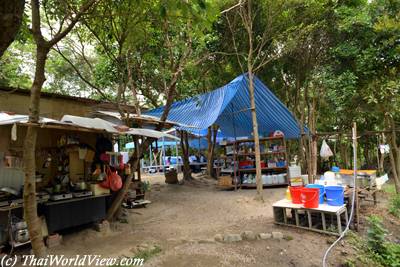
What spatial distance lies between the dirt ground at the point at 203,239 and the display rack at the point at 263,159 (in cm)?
231

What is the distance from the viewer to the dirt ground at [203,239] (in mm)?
3703

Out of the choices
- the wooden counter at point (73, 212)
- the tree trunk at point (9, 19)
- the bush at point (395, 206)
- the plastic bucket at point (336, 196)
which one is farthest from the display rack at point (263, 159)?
the tree trunk at point (9, 19)

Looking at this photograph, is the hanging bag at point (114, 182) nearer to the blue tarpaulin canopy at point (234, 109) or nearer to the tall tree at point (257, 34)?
the blue tarpaulin canopy at point (234, 109)

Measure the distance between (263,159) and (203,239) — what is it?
5.88 meters

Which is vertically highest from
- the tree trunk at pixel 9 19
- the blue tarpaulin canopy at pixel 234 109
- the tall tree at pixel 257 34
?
the tall tree at pixel 257 34

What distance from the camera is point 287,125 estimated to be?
923cm

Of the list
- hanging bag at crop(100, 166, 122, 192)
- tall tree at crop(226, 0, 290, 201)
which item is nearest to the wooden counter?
hanging bag at crop(100, 166, 122, 192)

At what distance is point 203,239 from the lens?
14.2 ft

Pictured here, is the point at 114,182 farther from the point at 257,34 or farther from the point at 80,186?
the point at 257,34

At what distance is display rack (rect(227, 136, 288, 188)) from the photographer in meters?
9.26

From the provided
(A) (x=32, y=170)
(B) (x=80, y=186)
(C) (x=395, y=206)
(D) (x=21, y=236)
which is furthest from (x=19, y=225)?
(C) (x=395, y=206)

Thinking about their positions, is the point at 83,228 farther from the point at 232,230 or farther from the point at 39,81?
the point at 39,81

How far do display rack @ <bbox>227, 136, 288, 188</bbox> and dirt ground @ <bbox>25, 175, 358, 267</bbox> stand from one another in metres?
2.31

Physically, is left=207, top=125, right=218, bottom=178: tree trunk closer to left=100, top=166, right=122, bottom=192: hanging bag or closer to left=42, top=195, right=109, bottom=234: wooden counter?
left=100, top=166, right=122, bottom=192: hanging bag
